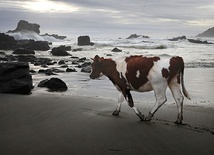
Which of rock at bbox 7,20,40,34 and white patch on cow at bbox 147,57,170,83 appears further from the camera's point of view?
rock at bbox 7,20,40,34

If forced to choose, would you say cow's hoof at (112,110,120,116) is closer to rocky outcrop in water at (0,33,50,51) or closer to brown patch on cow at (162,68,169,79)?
brown patch on cow at (162,68,169,79)

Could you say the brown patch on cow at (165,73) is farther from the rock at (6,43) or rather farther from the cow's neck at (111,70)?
the rock at (6,43)

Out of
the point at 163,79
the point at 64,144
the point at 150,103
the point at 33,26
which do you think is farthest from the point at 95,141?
the point at 33,26

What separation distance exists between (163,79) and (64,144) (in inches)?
102

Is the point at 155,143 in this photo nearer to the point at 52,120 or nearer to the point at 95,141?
the point at 95,141

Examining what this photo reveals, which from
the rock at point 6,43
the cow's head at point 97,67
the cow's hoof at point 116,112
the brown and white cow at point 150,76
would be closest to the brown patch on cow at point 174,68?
the brown and white cow at point 150,76

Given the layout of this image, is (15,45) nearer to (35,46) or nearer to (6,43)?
(6,43)

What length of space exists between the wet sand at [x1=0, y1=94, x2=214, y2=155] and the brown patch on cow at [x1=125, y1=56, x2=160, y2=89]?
2.71 ft

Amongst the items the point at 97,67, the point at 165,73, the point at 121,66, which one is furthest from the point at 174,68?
the point at 97,67

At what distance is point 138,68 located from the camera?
21.8 ft

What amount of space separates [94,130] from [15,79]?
5.16 metres

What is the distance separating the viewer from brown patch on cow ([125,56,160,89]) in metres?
6.54

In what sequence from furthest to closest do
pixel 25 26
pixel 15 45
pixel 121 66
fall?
pixel 25 26
pixel 15 45
pixel 121 66

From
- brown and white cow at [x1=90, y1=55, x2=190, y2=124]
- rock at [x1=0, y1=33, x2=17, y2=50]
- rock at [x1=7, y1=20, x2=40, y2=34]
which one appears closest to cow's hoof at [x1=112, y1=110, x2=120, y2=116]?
brown and white cow at [x1=90, y1=55, x2=190, y2=124]
